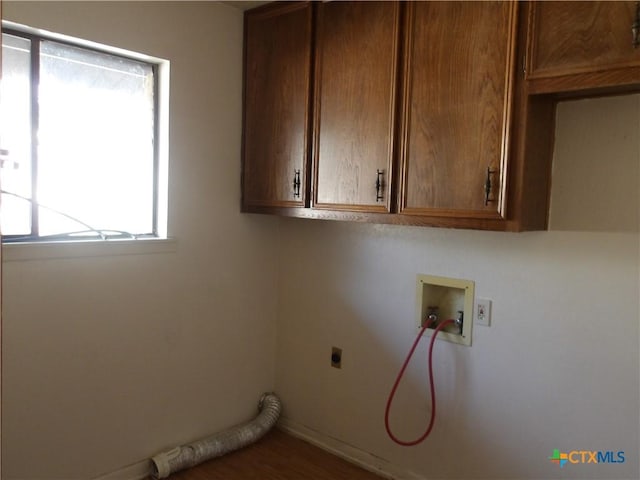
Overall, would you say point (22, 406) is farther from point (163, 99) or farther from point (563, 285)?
point (563, 285)

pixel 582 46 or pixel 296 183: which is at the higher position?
pixel 582 46

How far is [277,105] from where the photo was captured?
2414 mm

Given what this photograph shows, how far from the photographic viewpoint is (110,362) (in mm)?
2188

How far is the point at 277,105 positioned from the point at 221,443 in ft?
5.50

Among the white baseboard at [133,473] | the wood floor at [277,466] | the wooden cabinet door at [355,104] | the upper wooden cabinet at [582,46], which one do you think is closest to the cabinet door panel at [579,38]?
the upper wooden cabinet at [582,46]

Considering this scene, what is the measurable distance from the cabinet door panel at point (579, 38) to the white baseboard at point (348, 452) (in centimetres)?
181

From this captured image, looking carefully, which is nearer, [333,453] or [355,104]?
[355,104]

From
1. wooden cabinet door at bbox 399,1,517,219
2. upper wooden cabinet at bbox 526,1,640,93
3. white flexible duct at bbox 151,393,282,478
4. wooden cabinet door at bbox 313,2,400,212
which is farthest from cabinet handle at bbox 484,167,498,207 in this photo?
white flexible duct at bbox 151,393,282,478

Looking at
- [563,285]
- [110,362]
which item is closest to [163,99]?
[110,362]

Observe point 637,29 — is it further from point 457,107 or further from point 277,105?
point 277,105

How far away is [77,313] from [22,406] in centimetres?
39

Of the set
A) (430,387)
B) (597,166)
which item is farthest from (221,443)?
(597,166)

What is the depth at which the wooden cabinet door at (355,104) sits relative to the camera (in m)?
2.00

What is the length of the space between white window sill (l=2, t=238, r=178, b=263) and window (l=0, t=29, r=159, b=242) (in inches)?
3.3
